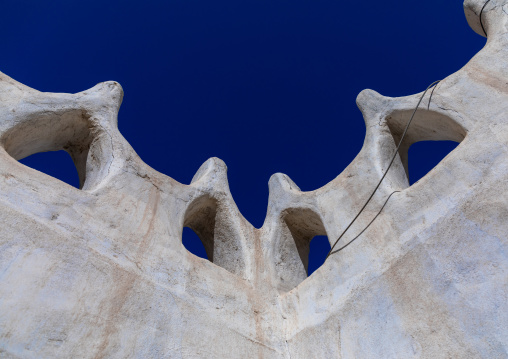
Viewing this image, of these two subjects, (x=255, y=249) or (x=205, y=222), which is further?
(x=205, y=222)

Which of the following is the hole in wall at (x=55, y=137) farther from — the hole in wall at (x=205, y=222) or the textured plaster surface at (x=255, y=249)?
the hole in wall at (x=205, y=222)

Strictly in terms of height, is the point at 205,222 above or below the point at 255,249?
above

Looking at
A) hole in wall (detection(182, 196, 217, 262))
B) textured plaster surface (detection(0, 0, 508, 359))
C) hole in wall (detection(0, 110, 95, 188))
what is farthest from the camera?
hole in wall (detection(182, 196, 217, 262))

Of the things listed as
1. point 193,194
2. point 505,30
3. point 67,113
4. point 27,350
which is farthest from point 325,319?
point 505,30

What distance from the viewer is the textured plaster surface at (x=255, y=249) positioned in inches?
169

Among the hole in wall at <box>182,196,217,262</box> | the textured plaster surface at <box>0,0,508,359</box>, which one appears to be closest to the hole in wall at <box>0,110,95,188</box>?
the textured plaster surface at <box>0,0,508,359</box>

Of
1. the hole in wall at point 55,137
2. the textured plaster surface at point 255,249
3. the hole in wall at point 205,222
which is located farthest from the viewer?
the hole in wall at point 205,222

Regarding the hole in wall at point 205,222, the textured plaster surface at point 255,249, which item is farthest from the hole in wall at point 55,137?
the hole in wall at point 205,222

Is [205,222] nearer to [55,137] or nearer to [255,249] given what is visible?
[255,249]

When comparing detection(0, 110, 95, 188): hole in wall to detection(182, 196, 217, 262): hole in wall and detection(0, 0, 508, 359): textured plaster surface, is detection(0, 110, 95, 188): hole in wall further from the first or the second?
detection(182, 196, 217, 262): hole in wall

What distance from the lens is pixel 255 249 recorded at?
663cm

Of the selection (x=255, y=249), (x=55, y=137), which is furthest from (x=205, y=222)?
(x=55, y=137)

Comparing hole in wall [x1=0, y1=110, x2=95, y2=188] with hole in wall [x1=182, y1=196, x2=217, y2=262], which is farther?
hole in wall [x1=182, y1=196, x2=217, y2=262]

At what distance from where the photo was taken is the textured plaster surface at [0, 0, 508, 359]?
4293 mm
